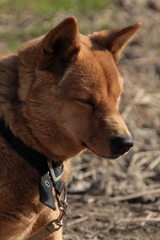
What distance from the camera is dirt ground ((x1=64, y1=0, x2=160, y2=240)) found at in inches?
170

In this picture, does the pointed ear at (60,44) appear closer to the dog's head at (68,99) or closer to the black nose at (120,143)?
the dog's head at (68,99)

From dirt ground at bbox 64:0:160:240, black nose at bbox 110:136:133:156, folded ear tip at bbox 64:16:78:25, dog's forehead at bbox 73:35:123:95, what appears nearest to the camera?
folded ear tip at bbox 64:16:78:25

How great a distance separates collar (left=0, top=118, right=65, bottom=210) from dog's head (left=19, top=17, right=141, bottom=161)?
11 centimetres

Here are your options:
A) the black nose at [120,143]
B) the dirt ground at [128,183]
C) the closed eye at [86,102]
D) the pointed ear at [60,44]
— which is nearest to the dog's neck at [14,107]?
the pointed ear at [60,44]

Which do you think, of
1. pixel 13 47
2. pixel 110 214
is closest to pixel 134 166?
pixel 110 214

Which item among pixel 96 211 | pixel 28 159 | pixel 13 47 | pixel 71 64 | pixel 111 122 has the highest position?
pixel 71 64

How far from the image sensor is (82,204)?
15.2 feet

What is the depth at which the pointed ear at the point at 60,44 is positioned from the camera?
3038mm

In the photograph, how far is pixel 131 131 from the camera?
5.74 m

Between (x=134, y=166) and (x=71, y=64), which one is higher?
(x=71, y=64)

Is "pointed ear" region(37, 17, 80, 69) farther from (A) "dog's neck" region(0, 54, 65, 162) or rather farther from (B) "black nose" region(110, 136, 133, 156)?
(B) "black nose" region(110, 136, 133, 156)

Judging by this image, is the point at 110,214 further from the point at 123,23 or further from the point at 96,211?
the point at 123,23

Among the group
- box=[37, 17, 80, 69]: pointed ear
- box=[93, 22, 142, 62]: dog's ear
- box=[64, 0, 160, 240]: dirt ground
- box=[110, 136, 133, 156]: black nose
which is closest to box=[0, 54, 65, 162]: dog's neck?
box=[37, 17, 80, 69]: pointed ear

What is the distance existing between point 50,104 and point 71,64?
1.17ft
